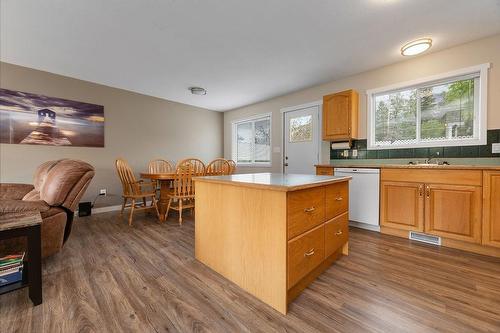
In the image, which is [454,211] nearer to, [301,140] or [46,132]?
[301,140]

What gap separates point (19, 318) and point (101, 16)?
249cm

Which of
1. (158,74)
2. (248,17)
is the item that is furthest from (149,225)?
(248,17)

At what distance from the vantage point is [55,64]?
9.93 feet

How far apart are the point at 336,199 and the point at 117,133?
402cm

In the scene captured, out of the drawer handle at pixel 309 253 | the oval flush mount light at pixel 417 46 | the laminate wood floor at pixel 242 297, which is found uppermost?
the oval flush mount light at pixel 417 46

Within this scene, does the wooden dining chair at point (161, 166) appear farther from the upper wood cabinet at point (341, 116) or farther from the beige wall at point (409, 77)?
the upper wood cabinet at point (341, 116)

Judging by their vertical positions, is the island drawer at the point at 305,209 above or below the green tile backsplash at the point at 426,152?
below

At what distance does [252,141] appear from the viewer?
17.4 ft

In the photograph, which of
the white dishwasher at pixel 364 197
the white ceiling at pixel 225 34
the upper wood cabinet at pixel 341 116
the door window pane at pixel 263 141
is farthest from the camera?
the door window pane at pixel 263 141

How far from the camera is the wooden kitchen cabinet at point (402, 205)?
2.42 m

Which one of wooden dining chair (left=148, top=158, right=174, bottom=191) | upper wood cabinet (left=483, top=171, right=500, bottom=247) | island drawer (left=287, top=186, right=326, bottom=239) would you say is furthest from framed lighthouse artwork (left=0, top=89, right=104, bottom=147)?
upper wood cabinet (left=483, top=171, right=500, bottom=247)

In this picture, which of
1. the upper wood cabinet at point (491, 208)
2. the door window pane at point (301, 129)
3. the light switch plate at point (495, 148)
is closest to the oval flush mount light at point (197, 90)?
the door window pane at point (301, 129)

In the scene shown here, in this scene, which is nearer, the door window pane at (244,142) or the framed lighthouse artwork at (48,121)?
the framed lighthouse artwork at (48,121)

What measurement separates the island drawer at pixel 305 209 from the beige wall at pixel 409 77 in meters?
A: 2.29
